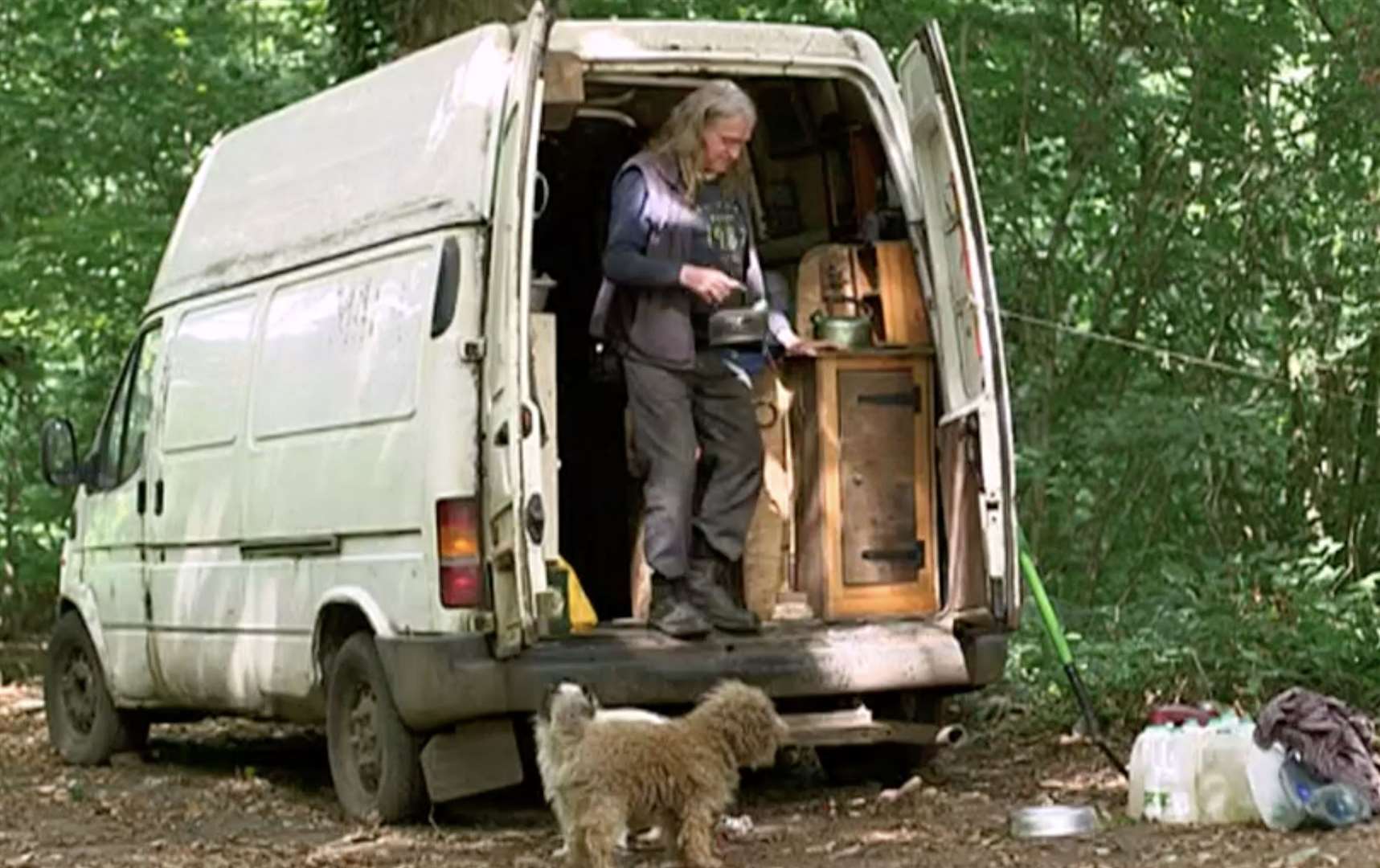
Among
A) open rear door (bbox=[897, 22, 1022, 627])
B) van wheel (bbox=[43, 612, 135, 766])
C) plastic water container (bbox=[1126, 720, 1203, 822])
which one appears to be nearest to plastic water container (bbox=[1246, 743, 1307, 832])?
plastic water container (bbox=[1126, 720, 1203, 822])

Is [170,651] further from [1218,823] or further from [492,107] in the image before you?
[1218,823]

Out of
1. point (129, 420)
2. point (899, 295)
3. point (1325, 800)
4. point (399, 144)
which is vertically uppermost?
point (399, 144)

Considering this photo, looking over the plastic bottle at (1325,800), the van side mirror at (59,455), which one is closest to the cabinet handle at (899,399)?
the plastic bottle at (1325,800)

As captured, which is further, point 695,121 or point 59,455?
point 59,455

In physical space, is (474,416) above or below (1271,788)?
above

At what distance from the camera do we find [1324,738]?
20.4ft

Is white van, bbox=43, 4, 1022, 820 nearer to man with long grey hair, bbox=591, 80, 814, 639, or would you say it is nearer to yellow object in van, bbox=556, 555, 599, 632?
yellow object in van, bbox=556, 555, 599, 632

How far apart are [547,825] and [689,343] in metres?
1.68

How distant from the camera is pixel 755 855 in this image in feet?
21.2

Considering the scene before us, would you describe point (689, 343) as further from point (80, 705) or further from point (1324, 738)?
point (80, 705)

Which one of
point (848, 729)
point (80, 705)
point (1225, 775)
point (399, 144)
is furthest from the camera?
point (80, 705)

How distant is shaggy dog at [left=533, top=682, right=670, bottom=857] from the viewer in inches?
236

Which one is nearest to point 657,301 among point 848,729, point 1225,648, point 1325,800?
point 848,729

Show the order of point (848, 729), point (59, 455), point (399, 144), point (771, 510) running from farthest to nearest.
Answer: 1. point (59, 455)
2. point (771, 510)
3. point (399, 144)
4. point (848, 729)
